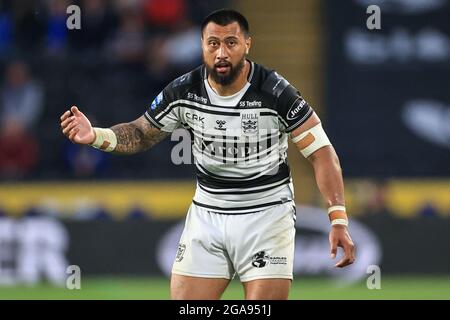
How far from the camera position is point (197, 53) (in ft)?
55.4

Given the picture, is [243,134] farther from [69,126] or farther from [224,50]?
[69,126]

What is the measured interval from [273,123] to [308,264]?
6906mm

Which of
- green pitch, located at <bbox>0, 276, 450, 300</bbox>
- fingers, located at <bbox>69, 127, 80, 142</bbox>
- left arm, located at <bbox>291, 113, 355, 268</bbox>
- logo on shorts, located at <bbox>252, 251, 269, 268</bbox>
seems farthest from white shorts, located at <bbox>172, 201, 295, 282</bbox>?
green pitch, located at <bbox>0, 276, 450, 300</bbox>

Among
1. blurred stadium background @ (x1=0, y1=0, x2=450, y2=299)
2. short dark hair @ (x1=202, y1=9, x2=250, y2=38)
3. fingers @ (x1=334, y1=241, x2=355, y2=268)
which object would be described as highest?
blurred stadium background @ (x1=0, y1=0, x2=450, y2=299)

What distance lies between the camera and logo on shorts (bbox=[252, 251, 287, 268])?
24.1 feet

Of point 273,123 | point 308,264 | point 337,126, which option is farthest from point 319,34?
point 273,123

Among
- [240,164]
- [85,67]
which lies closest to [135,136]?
[240,164]

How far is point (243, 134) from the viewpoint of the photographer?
7.44 metres

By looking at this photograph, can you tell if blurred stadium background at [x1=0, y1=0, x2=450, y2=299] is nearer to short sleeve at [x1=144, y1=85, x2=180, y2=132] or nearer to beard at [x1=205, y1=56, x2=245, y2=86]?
short sleeve at [x1=144, y1=85, x2=180, y2=132]

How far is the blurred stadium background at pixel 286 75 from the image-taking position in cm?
1506

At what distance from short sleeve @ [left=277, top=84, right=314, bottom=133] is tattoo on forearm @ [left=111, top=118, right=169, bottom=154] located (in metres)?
0.91

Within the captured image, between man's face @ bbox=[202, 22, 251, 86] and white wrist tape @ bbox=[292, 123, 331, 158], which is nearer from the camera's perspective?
man's face @ bbox=[202, 22, 251, 86]

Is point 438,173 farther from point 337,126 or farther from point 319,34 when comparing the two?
point 319,34
